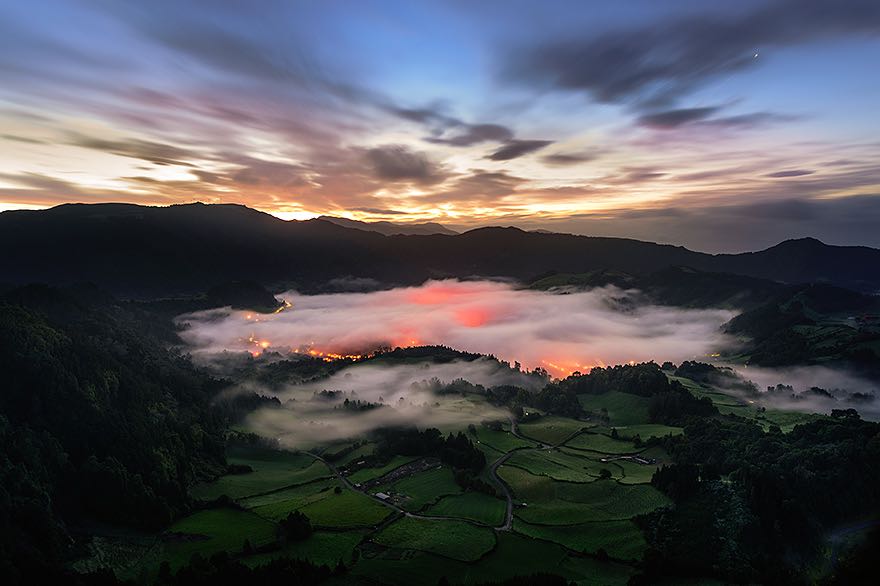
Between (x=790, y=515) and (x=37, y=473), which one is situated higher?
(x=37, y=473)

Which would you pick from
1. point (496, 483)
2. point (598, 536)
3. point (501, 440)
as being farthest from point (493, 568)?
point (501, 440)

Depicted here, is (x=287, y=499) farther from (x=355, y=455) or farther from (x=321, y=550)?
(x=355, y=455)

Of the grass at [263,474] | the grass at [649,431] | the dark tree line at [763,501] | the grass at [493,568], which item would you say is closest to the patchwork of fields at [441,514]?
the grass at [493,568]

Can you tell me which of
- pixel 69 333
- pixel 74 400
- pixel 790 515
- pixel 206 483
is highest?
pixel 69 333

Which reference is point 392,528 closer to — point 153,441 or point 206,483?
point 206,483

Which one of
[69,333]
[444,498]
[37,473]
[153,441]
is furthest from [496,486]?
[69,333]

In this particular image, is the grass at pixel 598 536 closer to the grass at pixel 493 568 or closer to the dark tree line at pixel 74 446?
the grass at pixel 493 568
